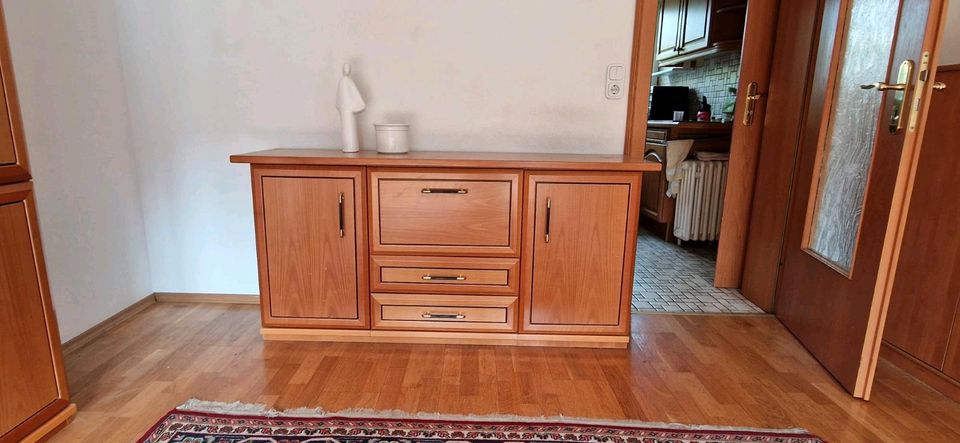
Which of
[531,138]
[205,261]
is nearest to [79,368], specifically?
[205,261]

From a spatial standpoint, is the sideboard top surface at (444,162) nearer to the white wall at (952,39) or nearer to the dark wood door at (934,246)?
the dark wood door at (934,246)

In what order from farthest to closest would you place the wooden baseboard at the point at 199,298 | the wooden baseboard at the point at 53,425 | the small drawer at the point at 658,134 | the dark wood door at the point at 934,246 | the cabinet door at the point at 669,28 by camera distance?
1. the cabinet door at the point at 669,28
2. the small drawer at the point at 658,134
3. the wooden baseboard at the point at 199,298
4. the dark wood door at the point at 934,246
5. the wooden baseboard at the point at 53,425

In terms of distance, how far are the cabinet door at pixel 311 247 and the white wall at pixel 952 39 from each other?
220 centimetres

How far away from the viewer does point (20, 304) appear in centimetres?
130

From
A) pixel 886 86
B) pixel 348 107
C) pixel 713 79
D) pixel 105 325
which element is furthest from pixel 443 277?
pixel 713 79

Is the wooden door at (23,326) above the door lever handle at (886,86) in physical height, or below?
below

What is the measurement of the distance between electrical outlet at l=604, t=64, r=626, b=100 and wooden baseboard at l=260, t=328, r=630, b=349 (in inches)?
39.9

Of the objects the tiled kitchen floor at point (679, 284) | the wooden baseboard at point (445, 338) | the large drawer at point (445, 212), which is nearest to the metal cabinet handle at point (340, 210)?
the large drawer at point (445, 212)

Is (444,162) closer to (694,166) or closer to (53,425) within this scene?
(53,425)

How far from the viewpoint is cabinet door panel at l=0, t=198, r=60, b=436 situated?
126 cm

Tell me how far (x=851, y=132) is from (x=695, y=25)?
8.07 feet

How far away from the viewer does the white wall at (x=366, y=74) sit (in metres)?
2.11

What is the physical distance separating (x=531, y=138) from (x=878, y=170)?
4.02ft

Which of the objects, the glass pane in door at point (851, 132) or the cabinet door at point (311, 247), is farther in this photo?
the cabinet door at point (311, 247)
